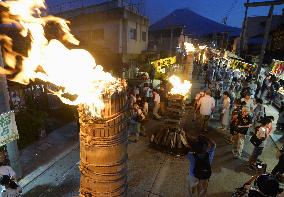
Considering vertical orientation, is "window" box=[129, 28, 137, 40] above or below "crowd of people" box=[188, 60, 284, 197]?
above

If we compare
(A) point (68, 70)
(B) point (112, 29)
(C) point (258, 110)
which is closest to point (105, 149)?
(A) point (68, 70)

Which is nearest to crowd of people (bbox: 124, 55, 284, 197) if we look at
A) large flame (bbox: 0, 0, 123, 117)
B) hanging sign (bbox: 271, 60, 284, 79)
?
hanging sign (bbox: 271, 60, 284, 79)

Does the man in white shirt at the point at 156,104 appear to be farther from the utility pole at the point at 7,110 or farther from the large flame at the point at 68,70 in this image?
the large flame at the point at 68,70

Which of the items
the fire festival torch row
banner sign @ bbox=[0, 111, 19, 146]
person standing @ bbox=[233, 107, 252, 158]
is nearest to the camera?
the fire festival torch row

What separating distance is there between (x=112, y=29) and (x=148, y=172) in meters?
21.0

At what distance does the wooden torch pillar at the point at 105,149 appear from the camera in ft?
8.91

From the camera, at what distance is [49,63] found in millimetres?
3303

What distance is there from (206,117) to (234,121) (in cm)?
173

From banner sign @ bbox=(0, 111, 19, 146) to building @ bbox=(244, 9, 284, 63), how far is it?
30665 mm

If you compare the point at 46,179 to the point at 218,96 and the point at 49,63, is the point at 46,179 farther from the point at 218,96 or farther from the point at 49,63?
the point at 218,96

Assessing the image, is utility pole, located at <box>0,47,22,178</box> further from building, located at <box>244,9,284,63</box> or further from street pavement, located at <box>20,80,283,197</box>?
building, located at <box>244,9,284,63</box>

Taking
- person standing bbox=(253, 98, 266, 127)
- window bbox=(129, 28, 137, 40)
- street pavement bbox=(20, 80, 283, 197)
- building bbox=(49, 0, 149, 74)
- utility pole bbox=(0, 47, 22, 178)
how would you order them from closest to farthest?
utility pole bbox=(0, 47, 22, 178), street pavement bbox=(20, 80, 283, 197), person standing bbox=(253, 98, 266, 127), building bbox=(49, 0, 149, 74), window bbox=(129, 28, 137, 40)

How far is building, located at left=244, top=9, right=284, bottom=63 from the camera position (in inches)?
1157

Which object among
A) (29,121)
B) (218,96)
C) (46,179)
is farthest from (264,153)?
(29,121)
